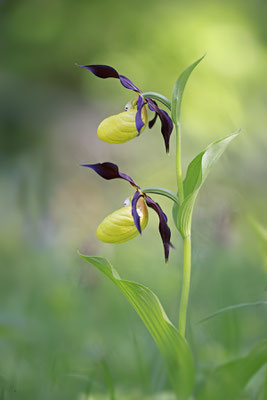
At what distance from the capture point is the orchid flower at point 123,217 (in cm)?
81

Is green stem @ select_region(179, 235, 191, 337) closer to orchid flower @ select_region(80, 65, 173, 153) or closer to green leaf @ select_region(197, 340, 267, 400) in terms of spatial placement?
green leaf @ select_region(197, 340, 267, 400)

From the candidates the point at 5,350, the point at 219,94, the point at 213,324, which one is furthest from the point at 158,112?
the point at 219,94

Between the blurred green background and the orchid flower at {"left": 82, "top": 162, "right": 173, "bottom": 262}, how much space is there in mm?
205

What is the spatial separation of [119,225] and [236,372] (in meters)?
0.34

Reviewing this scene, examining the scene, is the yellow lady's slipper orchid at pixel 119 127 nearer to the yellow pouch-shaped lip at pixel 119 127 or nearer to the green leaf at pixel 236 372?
the yellow pouch-shaped lip at pixel 119 127

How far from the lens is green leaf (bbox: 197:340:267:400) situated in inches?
28.8

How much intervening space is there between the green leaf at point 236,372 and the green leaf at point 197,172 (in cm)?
25

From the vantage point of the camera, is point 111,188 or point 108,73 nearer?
point 108,73

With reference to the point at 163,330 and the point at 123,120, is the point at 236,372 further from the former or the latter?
the point at 123,120

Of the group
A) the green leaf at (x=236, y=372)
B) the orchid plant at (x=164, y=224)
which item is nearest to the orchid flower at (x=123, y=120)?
the orchid plant at (x=164, y=224)

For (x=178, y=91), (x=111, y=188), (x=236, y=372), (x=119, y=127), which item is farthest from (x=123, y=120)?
(x=111, y=188)

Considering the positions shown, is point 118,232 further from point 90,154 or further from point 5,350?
point 90,154

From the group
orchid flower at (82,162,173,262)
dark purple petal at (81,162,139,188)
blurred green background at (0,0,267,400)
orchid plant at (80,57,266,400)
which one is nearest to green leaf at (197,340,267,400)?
orchid plant at (80,57,266,400)

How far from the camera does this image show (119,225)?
814 millimetres
